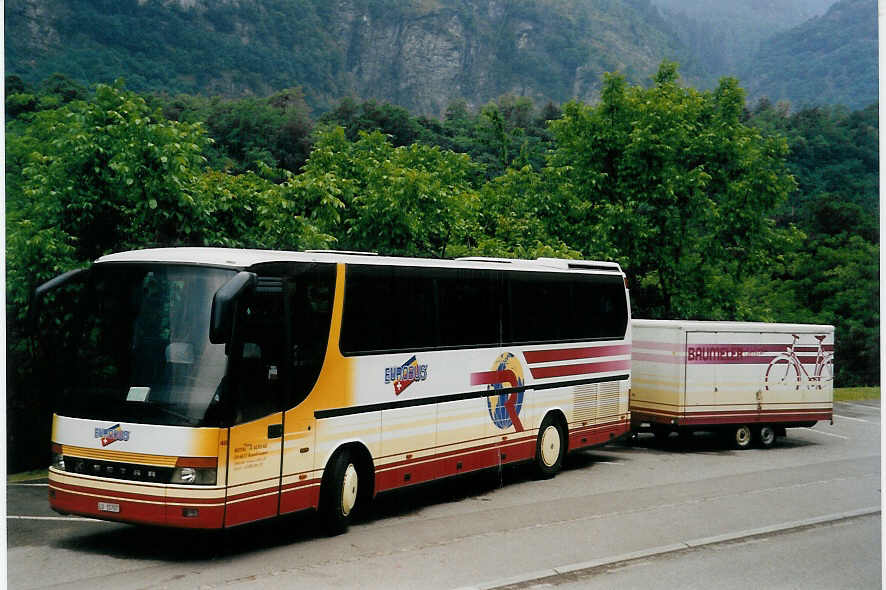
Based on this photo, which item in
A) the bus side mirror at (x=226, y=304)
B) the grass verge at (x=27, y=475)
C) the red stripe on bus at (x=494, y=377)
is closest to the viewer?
the bus side mirror at (x=226, y=304)

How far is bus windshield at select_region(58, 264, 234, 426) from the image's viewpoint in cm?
978

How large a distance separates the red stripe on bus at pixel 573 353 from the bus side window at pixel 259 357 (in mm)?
5811

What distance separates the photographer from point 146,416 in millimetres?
9750

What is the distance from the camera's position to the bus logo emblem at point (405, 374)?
12.5 meters

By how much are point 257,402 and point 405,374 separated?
115 inches

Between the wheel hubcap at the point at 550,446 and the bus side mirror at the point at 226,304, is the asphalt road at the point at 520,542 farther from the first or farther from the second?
the bus side mirror at the point at 226,304

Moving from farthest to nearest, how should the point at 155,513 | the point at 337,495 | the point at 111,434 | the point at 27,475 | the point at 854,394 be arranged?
the point at 854,394 → the point at 27,475 → the point at 337,495 → the point at 111,434 → the point at 155,513

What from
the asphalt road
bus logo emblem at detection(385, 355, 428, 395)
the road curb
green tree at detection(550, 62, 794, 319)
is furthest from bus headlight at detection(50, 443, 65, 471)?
green tree at detection(550, 62, 794, 319)

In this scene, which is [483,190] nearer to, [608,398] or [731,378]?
[731,378]

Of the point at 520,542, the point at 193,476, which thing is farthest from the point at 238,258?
the point at 520,542

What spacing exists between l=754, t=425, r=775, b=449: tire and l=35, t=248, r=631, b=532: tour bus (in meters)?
8.77

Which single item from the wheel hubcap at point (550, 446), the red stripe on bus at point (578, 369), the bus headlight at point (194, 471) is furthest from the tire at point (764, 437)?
the bus headlight at point (194, 471)

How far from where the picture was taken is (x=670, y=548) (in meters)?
11.2

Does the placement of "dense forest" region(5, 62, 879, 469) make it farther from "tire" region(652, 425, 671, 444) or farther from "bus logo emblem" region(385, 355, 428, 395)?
"tire" region(652, 425, 671, 444)
